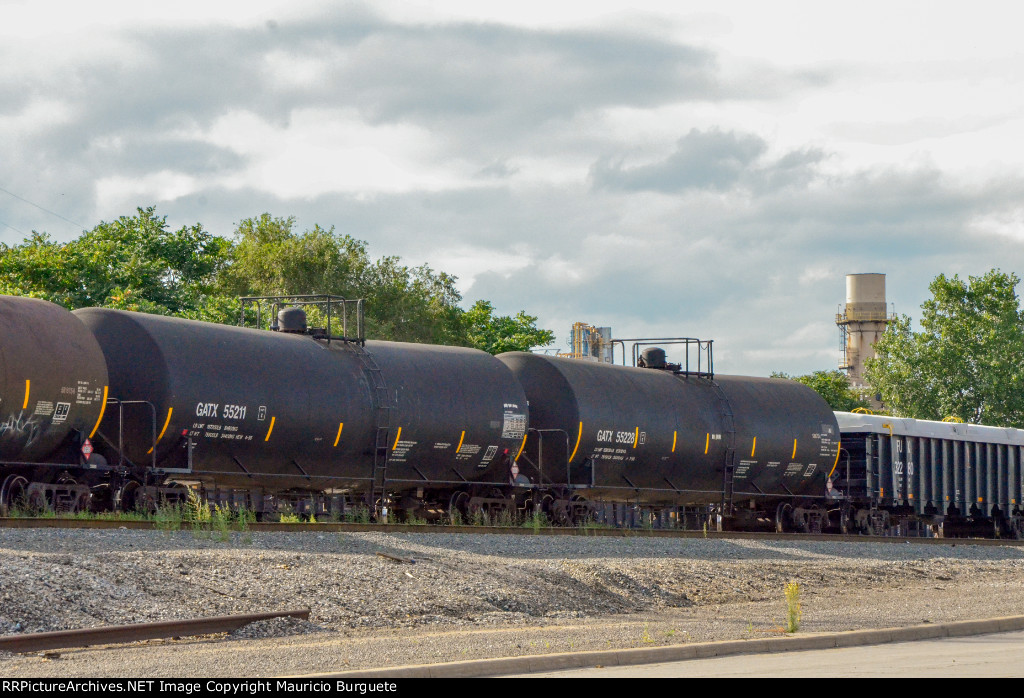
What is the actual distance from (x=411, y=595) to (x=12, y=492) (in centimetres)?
714

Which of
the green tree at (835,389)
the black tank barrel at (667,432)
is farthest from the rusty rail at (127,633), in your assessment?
the green tree at (835,389)

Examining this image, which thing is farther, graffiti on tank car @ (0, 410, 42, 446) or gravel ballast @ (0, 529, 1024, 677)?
graffiti on tank car @ (0, 410, 42, 446)

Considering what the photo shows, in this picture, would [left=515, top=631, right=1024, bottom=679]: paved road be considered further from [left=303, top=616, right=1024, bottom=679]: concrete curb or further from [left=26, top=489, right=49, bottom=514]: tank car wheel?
[left=26, top=489, right=49, bottom=514]: tank car wheel

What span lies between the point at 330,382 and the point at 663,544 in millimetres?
6345

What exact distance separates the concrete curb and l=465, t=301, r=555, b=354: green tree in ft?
200

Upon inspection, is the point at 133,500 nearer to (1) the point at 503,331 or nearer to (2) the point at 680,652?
(2) the point at 680,652

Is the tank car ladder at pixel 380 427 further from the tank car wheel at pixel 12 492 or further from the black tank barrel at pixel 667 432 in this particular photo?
the tank car wheel at pixel 12 492

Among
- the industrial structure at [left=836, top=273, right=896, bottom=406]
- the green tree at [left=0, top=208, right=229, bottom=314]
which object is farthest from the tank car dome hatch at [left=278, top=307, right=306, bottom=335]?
the industrial structure at [left=836, top=273, right=896, bottom=406]

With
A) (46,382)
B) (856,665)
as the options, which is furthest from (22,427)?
(856,665)

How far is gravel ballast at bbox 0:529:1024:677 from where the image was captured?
40.7ft

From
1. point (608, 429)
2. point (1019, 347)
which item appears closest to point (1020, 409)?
point (1019, 347)

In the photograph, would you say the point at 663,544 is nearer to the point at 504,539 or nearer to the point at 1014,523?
the point at 504,539

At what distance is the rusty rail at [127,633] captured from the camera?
1180 cm

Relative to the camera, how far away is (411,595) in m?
15.6
